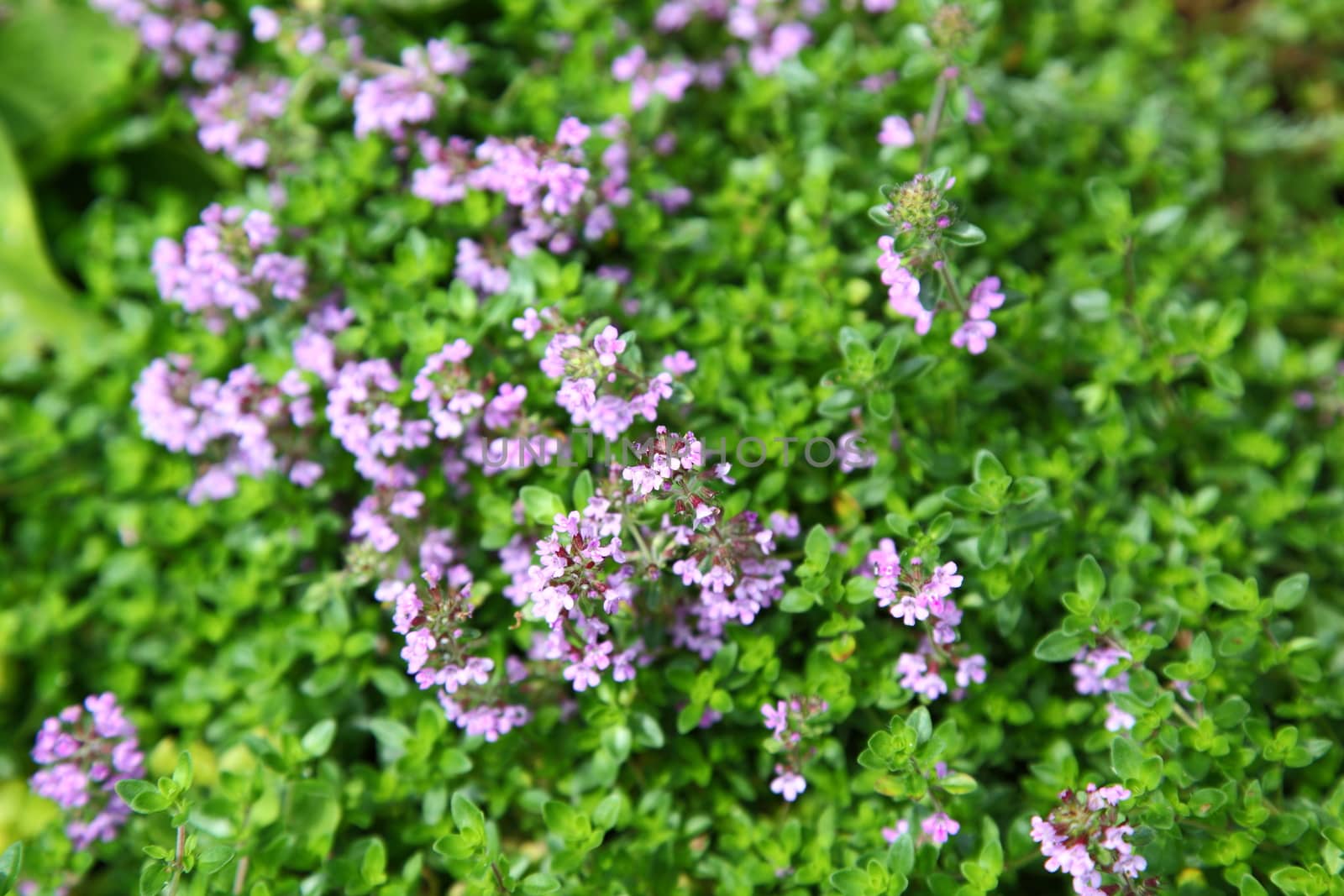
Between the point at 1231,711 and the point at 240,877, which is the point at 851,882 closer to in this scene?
the point at 1231,711

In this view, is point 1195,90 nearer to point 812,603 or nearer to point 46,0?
point 812,603

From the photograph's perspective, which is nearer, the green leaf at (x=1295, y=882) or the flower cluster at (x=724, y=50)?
the green leaf at (x=1295, y=882)

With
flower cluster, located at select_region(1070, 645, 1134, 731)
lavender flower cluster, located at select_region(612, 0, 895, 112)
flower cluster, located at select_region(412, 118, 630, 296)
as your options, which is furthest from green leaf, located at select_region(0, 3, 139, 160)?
flower cluster, located at select_region(1070, 645, 1134, 731)

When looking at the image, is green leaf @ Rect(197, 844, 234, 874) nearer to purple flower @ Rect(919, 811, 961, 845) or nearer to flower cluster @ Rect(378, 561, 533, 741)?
flower cluster @ Rect(378, 561, 533, 741)

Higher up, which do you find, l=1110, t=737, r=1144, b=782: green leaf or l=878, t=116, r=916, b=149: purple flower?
l=878, t=116, r=916, b=149: purple flower

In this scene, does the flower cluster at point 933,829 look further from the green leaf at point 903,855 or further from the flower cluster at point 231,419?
the flower cluster at point 231,419

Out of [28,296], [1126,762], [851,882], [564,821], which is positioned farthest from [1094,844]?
[28,296]

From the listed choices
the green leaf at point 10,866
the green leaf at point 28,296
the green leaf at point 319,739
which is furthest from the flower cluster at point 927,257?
the green leaf at point 28,296
